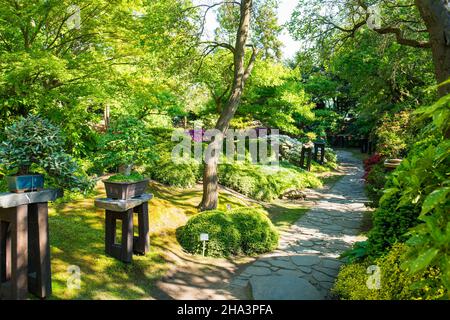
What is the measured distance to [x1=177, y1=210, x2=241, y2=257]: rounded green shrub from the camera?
6470 millimetres

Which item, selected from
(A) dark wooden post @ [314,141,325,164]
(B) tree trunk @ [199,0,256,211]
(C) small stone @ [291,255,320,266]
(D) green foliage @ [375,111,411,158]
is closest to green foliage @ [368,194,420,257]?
(C) small stone @ [291,255,320,266]

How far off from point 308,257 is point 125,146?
158 inches

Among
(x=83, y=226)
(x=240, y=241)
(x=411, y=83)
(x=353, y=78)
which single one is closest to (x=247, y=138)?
(x=353, y=78)

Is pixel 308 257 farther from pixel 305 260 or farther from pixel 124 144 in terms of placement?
pixel 124 144

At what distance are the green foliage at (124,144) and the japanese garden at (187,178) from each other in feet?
0.10

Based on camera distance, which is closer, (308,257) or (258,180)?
(308,257)

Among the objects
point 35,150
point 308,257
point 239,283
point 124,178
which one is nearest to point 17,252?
point 35,150

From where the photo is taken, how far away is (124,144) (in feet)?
17.5

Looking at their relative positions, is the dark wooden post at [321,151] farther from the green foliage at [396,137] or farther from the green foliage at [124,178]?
the green foliage at [124,178]

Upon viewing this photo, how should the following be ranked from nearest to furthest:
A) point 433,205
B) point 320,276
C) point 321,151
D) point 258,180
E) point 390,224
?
1. point 433,205
2. point 390,224
3. point 320,276
4. point 258,180
5. point 321,151

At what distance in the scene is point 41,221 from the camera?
3941 mm

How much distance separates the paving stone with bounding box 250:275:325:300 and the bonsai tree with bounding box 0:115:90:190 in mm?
3073

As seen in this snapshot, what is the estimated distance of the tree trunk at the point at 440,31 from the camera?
470 centimetres

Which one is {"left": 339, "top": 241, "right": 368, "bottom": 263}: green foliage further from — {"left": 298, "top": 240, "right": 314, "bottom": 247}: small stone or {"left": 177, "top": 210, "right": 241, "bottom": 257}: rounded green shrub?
{"left": 177, "top": 210, "right": 241, "bottom": 257}: rounded green shrub
